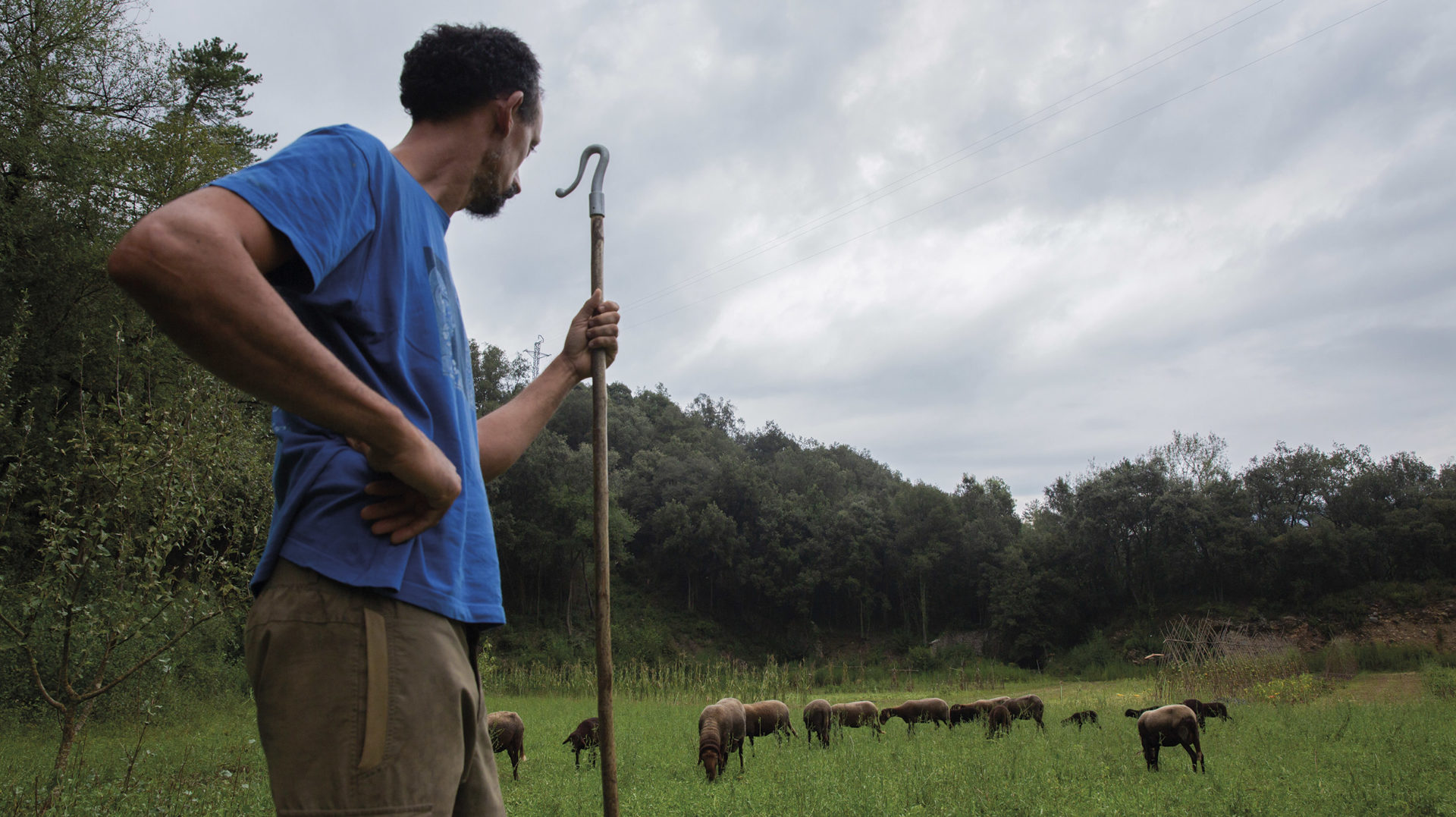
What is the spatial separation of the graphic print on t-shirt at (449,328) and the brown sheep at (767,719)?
1120cm

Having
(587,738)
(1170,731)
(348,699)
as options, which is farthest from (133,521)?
(1170,731)

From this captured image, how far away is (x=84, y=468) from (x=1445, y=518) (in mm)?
44123

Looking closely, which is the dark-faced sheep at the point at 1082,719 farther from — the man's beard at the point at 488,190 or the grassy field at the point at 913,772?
the man's beard at the point at 488,190

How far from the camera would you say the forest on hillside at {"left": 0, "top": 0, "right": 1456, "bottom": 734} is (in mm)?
6809

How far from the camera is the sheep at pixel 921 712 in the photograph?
1432cm

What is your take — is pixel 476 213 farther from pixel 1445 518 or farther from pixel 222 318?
pixel 1445 518

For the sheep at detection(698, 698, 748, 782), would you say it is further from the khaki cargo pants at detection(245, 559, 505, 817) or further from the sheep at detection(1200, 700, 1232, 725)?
the khaki cargo pants at detection(245, 559, 505, 817)

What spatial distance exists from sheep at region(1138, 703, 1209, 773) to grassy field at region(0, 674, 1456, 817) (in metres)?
0.21

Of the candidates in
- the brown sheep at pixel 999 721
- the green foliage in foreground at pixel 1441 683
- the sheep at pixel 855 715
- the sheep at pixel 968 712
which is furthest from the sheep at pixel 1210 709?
the green foliage in foreground at pixel 1441 683

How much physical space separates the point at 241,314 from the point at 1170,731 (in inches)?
406

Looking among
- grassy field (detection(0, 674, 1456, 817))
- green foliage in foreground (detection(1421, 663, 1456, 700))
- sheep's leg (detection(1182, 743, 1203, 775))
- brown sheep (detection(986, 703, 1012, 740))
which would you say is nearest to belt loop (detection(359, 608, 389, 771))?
grassy field (detection(0, 674, 1456, 817))

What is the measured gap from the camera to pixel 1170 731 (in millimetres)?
8633

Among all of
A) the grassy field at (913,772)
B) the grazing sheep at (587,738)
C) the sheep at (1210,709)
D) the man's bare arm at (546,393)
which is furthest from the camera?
the sheep at (1210,709)

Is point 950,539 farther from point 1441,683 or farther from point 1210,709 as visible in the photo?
point 1210,709
